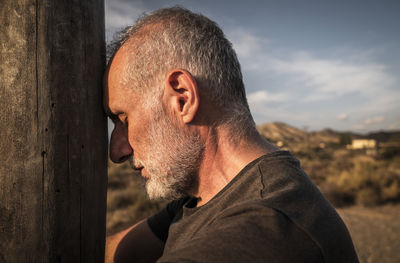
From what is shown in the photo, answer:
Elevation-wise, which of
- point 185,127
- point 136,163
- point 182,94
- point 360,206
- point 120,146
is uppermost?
point 182,94

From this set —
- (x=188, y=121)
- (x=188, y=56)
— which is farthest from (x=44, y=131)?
(x=188, y=56)

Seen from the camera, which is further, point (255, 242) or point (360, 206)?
point (360, 206)

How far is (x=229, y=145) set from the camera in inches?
61.5

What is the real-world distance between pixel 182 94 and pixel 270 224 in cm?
85

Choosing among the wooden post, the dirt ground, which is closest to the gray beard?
the wooden post

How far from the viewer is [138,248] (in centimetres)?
218

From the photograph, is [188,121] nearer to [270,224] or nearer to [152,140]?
[152,140]

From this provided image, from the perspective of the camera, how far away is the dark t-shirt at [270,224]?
0.91 m

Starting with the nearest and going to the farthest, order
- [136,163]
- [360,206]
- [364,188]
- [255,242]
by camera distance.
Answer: [255,242] < [136,163] < [360,206] < [364,188]

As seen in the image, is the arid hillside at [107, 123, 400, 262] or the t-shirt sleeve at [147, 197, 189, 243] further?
the arid hillside at [107, 123, 400, 262]

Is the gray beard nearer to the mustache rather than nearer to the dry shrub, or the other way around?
the mustache

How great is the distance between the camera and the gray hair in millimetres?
1537

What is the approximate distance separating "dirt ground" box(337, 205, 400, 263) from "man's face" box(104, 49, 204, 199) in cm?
554

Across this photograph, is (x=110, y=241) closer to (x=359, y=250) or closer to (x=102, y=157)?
(x=102, y=157)
